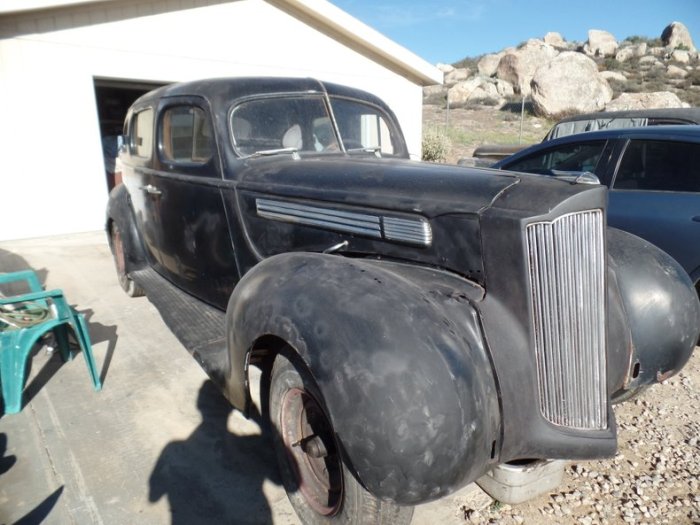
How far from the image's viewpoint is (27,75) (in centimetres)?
670

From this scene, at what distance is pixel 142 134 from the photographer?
12.8 feet

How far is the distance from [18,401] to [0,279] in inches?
41.8

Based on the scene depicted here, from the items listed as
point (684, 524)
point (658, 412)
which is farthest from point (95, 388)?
point (658, 412)

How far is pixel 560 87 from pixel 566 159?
22023 mm

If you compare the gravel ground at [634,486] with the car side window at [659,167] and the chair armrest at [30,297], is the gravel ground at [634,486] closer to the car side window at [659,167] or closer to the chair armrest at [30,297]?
the car side window at [659,167]

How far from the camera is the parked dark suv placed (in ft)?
11.4

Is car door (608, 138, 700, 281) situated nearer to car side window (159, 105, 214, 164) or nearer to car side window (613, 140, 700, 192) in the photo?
car side window (613, 140, 700, 192)

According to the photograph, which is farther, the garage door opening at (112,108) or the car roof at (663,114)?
the garage door opening at (112,108)

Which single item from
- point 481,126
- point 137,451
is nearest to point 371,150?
point 137,451

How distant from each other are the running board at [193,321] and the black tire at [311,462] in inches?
17.3

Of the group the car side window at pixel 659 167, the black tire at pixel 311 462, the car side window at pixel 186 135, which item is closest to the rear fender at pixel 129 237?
the car side window at pixel 186 135

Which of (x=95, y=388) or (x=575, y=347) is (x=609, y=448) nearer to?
(x=575, y=347)

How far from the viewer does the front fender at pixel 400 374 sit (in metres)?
1.40

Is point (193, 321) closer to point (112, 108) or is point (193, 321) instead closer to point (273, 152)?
point (273, 152)
